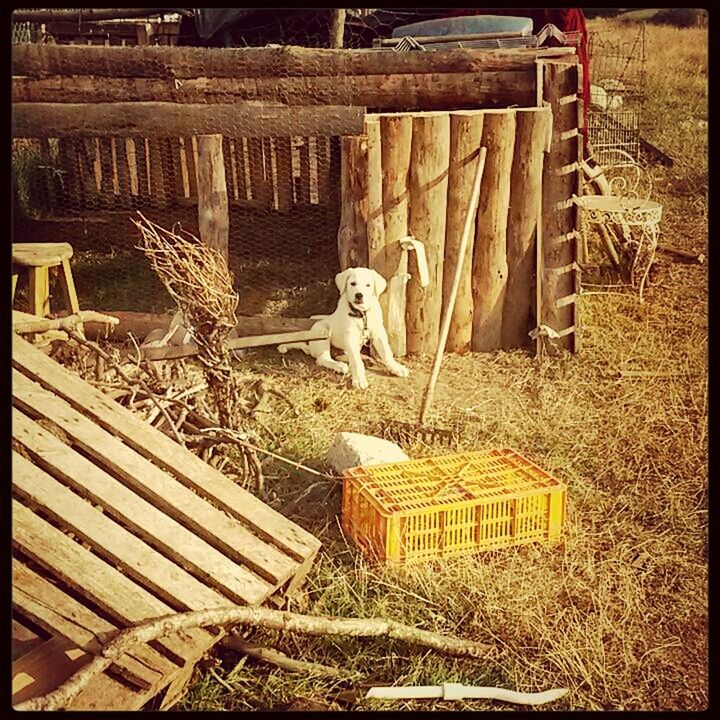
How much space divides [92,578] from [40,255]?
160 inches

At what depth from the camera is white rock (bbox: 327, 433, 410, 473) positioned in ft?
17.0

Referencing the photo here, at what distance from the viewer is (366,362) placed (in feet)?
24.5

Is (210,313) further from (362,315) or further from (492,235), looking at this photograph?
(492,235)

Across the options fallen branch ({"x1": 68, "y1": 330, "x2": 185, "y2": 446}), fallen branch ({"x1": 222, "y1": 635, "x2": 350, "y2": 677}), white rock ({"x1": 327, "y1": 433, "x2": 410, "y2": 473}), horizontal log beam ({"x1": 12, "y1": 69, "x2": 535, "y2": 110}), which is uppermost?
horizontal log beam ({"x1": 12, "y1": 69, "x2": 535, "y2": 110})

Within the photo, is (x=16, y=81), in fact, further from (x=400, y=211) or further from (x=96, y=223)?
(x=400, y=211)

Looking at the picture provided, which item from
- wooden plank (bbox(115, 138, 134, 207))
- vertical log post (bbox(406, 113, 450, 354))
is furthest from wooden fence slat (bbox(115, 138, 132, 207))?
vertical log post (bbox(406, 113, 450, 354))

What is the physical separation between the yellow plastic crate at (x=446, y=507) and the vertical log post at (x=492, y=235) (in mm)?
2786

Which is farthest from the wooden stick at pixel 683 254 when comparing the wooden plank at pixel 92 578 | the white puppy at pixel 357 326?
the wooden plank at pixel 92 578

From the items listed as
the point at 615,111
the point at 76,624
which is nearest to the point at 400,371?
the point at 76,624

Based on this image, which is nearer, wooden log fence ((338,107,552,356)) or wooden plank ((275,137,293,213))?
wooden log fence ((338,107,552,356))

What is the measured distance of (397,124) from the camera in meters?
7.16

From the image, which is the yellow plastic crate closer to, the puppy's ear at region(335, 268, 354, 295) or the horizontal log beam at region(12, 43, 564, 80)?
the puppy's ear at region(335, 268, 354, 295)

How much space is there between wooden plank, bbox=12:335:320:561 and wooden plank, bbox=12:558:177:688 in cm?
84

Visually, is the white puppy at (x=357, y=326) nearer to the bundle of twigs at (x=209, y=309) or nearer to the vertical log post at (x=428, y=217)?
the vertical log post at (x=428, y=217)
